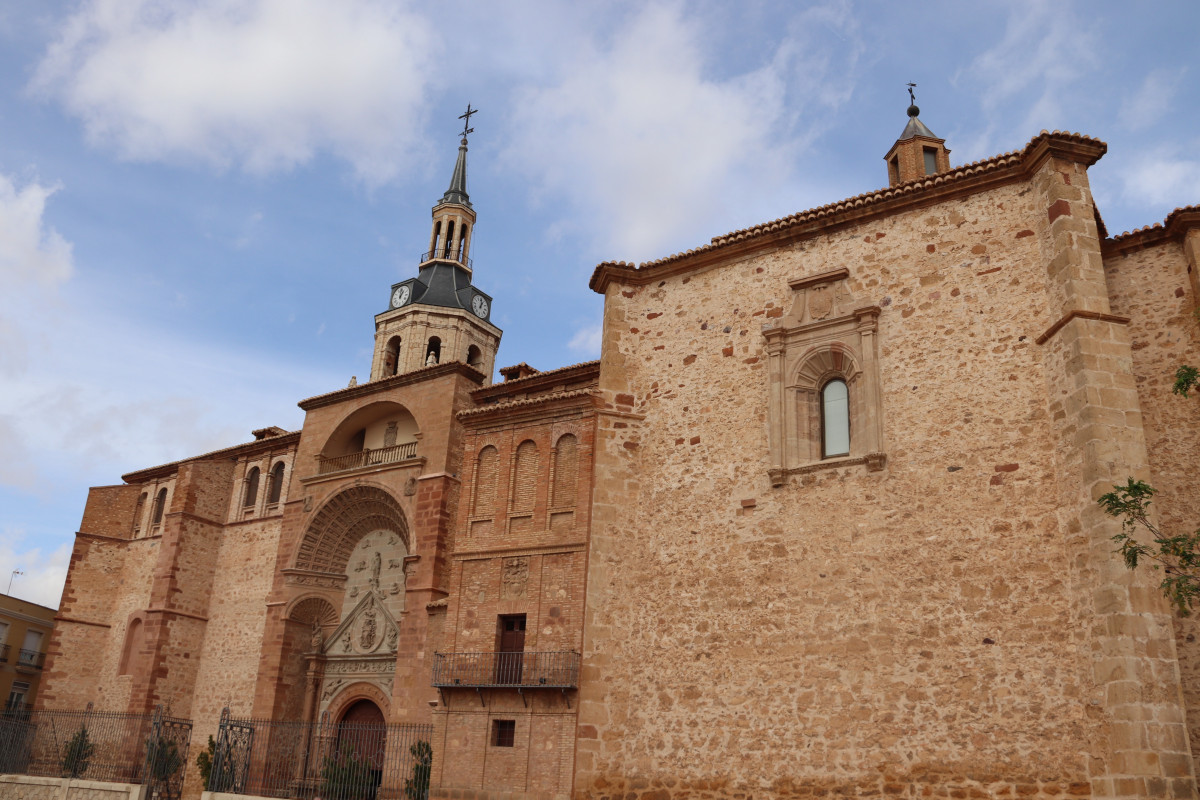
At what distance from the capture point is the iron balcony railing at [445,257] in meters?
39.1

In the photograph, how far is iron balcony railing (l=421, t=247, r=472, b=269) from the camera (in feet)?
128

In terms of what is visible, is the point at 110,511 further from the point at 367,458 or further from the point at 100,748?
the point at 367,458

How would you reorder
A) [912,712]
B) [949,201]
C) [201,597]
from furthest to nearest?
1. [201,597]
2. [949,201]
3. [912,712]

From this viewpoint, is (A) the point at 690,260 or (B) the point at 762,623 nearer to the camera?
(B) the point at 762,623

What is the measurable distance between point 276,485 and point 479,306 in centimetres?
1268

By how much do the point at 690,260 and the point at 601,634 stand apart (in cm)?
660

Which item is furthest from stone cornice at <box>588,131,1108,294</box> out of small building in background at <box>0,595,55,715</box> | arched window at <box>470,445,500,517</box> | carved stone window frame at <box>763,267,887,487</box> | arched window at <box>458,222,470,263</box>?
small building in background at <box>0,595,55,715</box>

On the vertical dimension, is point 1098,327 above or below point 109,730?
above

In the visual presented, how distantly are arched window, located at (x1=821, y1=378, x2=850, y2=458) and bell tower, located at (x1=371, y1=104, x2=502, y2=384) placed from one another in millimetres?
21752

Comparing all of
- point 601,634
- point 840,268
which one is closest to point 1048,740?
point 601,634

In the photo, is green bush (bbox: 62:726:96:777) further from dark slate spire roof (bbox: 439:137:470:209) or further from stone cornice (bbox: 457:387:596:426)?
dark slate spire roof (bbox: 439:137:470:209)

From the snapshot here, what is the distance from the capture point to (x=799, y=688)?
13203 millimetres

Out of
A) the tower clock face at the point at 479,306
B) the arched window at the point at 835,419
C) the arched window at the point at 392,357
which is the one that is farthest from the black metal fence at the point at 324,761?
the tower clock face at the point at 479,306

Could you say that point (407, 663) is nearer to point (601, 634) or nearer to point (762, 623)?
point (601, 634)
